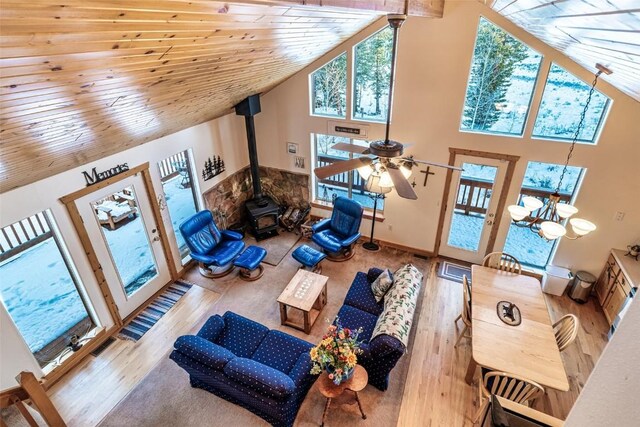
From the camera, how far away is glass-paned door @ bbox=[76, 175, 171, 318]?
462 centimetres

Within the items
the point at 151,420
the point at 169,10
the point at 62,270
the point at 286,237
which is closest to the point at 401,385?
the point at 151,420

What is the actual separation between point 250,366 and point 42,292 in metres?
4.56

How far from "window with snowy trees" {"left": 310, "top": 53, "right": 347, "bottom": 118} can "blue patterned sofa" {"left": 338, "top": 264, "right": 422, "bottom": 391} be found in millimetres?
3058

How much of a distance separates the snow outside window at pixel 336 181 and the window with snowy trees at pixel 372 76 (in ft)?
1.91

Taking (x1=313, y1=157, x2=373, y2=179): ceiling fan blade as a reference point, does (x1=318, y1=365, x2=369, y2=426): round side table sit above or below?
below

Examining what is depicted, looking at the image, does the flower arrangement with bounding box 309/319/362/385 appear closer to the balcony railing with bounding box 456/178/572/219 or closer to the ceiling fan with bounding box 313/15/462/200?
the ceiling fan with bounding box 313/15/462/200

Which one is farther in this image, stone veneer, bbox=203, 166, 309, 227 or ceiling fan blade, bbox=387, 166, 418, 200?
stone veneer, bbox=203, 166, 309, 227

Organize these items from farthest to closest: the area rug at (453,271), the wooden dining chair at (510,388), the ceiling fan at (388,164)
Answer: the area rug at (453,271)
the wooden dining chair at (510,388)
the ceiling fan at (388,164)

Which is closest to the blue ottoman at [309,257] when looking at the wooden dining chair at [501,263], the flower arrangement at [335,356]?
the flower arrangement at [335,356]

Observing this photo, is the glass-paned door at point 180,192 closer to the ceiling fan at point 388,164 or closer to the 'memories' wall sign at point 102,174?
the 'memories' wall sign at point 102,174

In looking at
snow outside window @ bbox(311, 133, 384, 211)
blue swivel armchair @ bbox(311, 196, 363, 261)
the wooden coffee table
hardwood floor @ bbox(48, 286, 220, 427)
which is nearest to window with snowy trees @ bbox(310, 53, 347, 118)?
snow outside window @ bbox(311, 133, 384, 211)

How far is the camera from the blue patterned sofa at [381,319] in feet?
12.6

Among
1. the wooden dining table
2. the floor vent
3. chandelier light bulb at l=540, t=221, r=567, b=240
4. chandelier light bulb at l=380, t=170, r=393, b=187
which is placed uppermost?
chandelier light bulb at l=380, t=170, r=393, b=187

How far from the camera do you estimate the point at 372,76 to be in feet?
19.3
